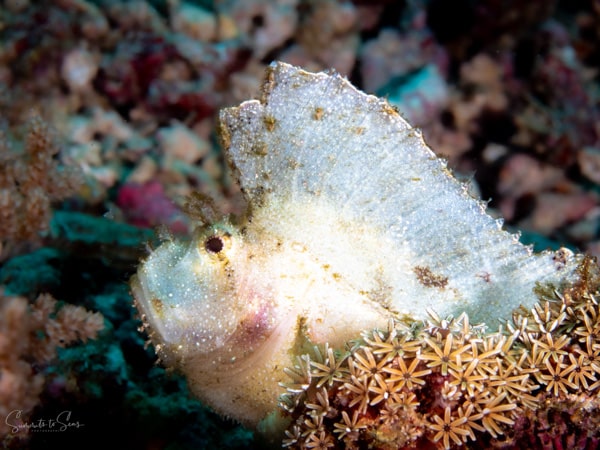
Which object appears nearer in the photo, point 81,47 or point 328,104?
point 328,104

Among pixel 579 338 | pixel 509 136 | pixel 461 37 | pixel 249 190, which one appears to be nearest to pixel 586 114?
pixel 509 136

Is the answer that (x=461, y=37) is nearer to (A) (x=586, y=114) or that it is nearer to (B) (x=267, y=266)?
(A) (x=586, y=114)

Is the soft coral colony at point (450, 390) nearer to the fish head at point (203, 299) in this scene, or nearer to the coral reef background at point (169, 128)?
the fish head at point (203, 299)

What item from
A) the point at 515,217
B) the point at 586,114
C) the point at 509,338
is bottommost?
the point at 509,338

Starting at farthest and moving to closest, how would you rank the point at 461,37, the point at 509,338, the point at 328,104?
the point at 461,37 < the point at 328,104 < the point at 509,338

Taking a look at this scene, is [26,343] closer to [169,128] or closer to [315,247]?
[315,247]

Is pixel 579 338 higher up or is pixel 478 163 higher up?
pixel 478 163
